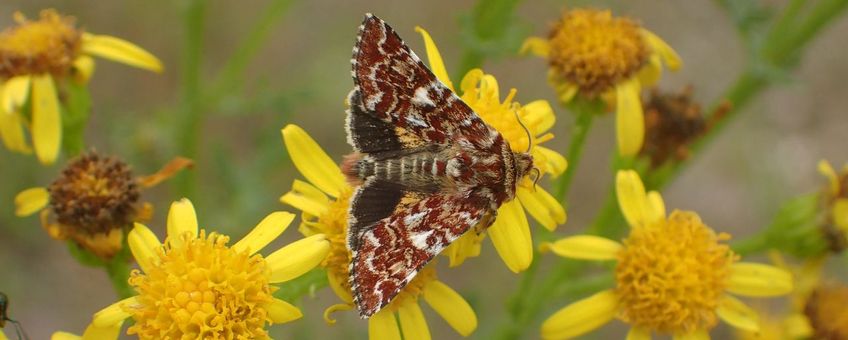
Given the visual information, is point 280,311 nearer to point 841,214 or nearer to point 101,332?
point 101,332

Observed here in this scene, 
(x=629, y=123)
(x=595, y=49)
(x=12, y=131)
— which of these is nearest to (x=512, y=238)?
(x=629, y=123)

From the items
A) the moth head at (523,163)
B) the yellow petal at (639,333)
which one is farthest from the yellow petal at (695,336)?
the moth head at (523,163)

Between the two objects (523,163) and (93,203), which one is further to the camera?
(93,203)

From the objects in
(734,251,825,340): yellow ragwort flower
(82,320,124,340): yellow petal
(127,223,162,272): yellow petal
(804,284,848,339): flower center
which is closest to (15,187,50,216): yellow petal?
(127,223,162,272): yellow petal

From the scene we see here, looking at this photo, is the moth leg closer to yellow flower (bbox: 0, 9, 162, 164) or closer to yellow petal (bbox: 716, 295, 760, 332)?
yellow petal (bbox: 716, 295, 760, 332)

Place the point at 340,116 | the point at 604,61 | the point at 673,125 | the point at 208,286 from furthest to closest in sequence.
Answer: the point at 340,116 → the point at 673,125 → the point at 604,61 → the point at 208,286

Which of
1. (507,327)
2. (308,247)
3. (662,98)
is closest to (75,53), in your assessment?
(308,247)

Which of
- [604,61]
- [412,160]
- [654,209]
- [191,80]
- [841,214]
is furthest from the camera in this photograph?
[191,80]
